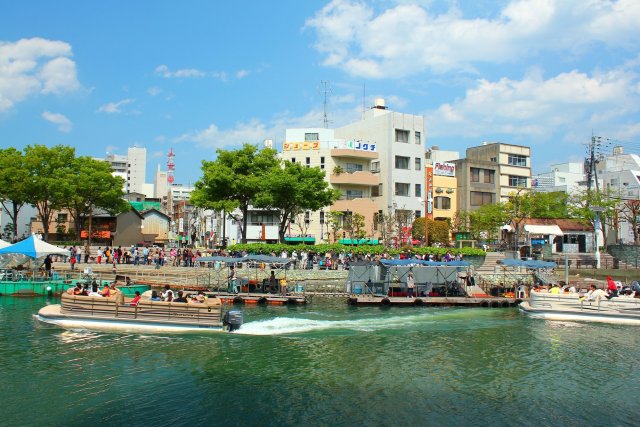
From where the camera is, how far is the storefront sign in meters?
80.9

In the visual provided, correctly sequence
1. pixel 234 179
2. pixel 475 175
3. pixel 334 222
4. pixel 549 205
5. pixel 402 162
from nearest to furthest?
pixel 234 179 < pixel 334 222 < pixel 402 162 < pixel 549 205 < pixel 475 175

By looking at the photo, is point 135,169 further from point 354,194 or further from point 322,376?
point 322,376

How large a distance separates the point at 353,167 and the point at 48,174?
3814 centimetres

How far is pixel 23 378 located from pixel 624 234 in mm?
82018

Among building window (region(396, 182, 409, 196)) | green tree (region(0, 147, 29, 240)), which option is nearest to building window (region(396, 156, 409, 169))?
building window (region(396, 182, 409, 196))

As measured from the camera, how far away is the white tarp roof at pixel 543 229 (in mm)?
63562

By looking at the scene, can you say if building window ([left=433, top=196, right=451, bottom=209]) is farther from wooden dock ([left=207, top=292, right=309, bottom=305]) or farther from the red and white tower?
the red and white tower

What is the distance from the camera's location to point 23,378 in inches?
752

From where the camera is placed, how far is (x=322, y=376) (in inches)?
798

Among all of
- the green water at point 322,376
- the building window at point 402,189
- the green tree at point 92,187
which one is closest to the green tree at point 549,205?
the building window at point 402,189

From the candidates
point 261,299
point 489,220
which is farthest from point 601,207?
point 261,299

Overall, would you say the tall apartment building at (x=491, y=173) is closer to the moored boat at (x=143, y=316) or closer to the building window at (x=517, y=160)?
the building window at (x=517, y=160)

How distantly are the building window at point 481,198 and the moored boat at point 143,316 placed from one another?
63505 mm

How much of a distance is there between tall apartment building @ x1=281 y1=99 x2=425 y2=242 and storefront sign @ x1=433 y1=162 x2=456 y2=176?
3119mm
